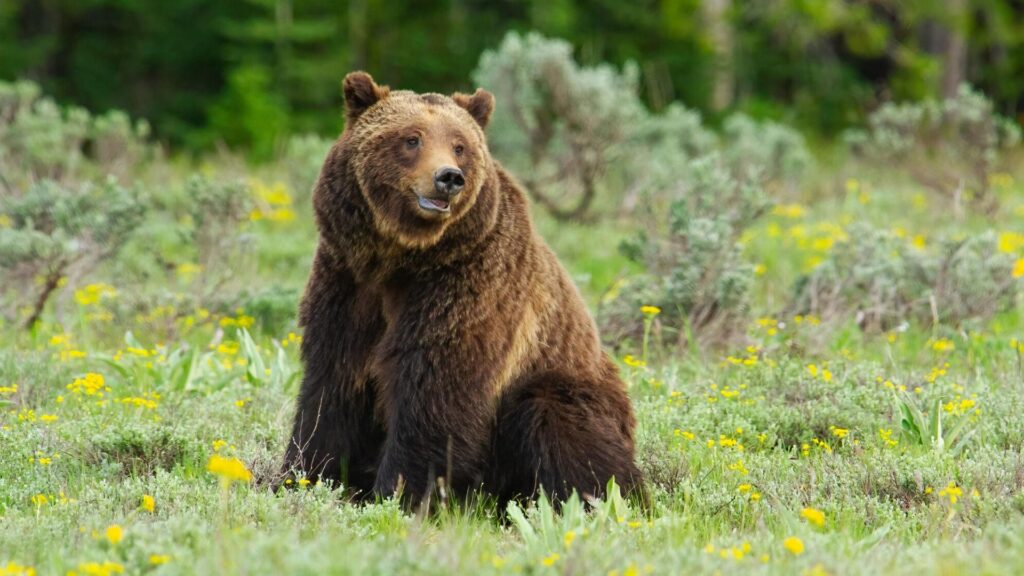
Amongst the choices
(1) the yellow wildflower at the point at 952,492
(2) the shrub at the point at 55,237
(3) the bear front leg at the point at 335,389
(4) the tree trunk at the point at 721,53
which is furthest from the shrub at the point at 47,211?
(4) the tree trunk at the point at 721,53

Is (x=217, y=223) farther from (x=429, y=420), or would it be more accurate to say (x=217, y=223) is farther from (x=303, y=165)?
(x=429, y=420)

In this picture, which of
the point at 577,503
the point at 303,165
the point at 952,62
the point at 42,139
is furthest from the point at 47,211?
the point at 952,62

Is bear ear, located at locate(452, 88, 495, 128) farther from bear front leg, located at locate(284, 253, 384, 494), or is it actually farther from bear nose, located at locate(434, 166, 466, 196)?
bear front leg, located at locate(284, 253, 384, 494)

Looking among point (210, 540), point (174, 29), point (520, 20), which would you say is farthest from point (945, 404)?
point (174, 29)

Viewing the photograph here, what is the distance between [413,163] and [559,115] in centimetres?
701

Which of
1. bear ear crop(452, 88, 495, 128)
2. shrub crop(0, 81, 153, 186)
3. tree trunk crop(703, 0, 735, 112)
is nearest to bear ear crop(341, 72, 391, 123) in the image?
bear ear crop(452, 88, 495, 128)

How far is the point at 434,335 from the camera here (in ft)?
15.0

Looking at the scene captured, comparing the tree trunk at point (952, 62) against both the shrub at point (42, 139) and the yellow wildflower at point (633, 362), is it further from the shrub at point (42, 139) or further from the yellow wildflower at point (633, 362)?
the yellow wildflower at point (633, 362)

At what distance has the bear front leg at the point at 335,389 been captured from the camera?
4742mm

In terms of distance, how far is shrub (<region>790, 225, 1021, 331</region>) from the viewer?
7652mm

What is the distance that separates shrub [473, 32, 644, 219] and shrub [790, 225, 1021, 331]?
3653mm

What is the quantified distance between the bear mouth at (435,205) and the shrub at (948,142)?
734 cm

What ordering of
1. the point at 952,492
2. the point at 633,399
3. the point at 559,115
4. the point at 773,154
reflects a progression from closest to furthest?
the point at 952,492 < the point at 633,399 < the point at 559,115 < the point at 773,154

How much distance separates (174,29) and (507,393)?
17.9m
